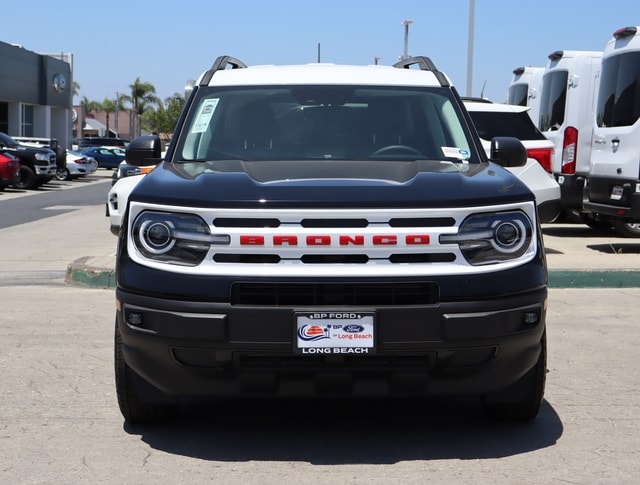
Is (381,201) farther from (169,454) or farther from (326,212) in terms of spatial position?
(169,454)

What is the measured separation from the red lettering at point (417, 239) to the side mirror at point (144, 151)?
2194 millimetres

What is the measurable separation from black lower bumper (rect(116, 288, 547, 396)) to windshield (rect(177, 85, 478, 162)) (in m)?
1.40

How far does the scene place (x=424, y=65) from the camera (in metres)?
6.66

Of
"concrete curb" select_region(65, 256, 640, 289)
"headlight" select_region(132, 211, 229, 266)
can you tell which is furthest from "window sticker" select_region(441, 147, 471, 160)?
"concrete curb" select_region(65, 256, 640, 289)

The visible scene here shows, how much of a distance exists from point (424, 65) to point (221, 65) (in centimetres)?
123

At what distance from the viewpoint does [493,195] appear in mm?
4684

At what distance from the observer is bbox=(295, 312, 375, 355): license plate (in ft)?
14.6

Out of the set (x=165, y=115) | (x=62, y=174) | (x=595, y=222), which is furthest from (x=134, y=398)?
(x=165, y=115)

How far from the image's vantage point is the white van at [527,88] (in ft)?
61.2

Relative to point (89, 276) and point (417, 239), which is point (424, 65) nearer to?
point (417, 239)

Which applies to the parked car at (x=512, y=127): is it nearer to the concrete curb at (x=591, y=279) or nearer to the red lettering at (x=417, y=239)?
the concrete curb at (x=591, y=279)

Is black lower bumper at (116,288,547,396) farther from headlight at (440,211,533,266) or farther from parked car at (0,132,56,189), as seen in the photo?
parked car at (0,132,56,189)

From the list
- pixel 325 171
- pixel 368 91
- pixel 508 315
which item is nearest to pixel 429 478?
pixel 508 315

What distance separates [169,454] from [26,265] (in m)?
8.08
